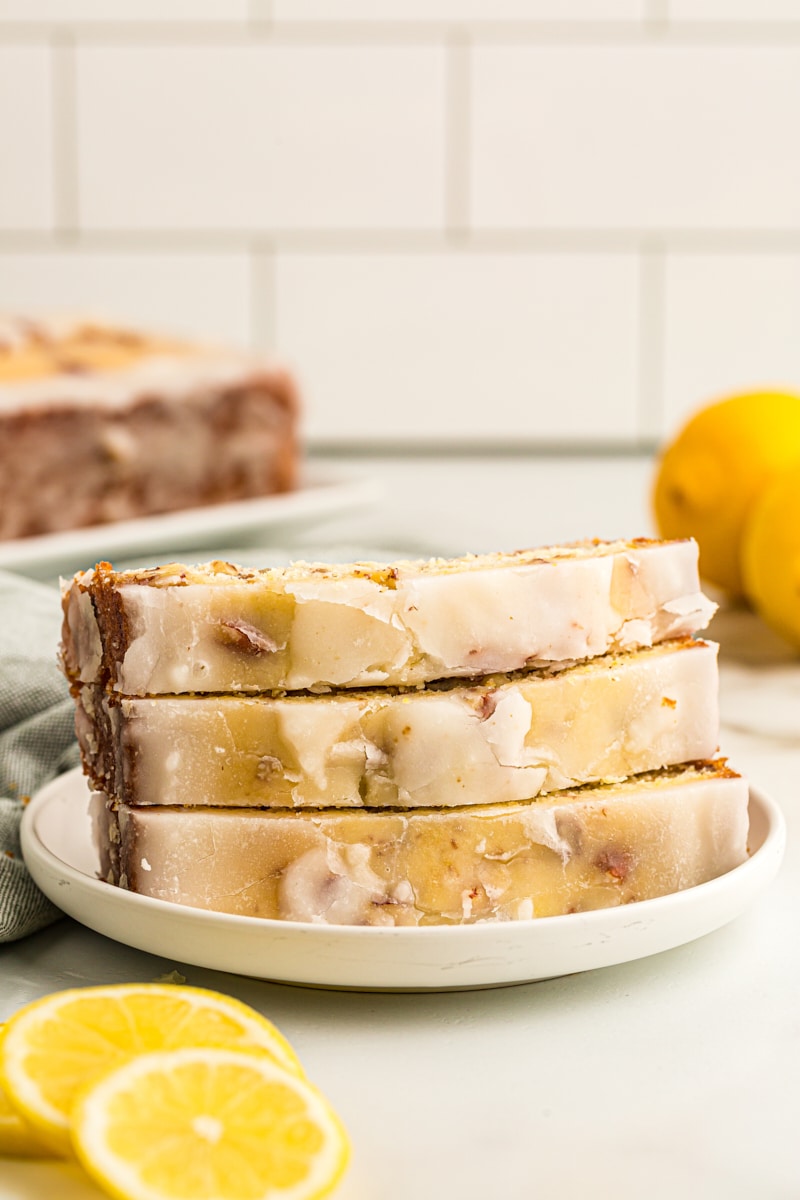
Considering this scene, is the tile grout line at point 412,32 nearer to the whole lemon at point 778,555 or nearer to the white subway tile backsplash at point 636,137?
the white subway tile backsplash at point 636,137

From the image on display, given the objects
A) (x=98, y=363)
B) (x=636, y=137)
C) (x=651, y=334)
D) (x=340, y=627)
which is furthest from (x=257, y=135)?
(x=340, y=627)

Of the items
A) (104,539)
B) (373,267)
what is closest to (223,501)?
(104,539)

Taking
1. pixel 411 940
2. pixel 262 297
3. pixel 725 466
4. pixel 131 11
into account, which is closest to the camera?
pixel 411 940

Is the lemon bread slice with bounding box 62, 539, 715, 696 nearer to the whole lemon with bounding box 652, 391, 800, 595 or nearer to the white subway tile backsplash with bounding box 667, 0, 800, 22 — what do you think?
the whole lemon with bounding box 652, 391, 800, 595

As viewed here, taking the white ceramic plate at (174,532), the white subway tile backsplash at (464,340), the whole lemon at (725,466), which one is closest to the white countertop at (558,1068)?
the whole lemon at (725,466)

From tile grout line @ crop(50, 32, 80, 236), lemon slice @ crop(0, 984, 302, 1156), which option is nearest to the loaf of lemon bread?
tile grout line @ crop(50, 32, 80, 236)

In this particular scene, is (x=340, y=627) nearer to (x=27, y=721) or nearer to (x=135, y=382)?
(x=27, y=721)
